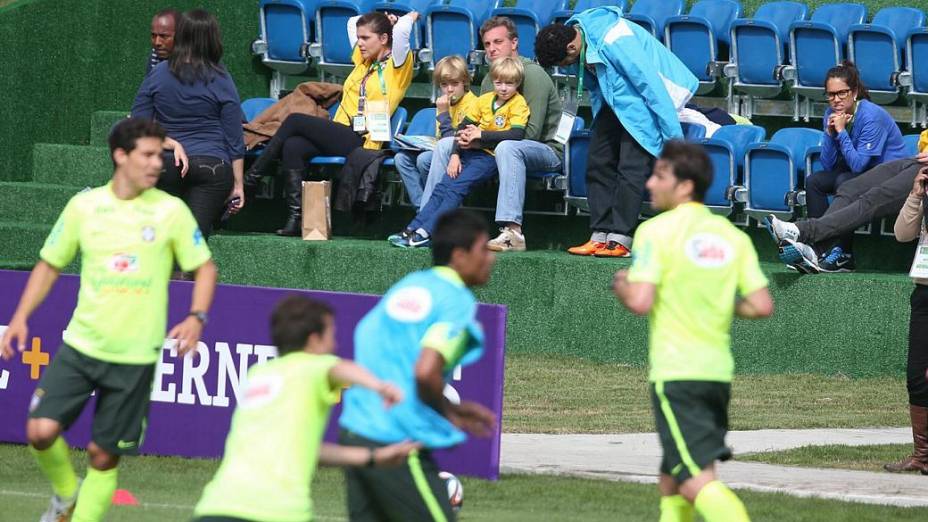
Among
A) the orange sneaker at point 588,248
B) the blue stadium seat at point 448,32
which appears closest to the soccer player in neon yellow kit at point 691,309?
the orange sneaker at point 588,248

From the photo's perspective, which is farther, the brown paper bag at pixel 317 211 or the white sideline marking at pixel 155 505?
the brown paper bag at pixel 317 211

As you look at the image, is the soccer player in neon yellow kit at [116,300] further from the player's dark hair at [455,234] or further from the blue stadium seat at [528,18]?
the blue stadium seat at [528,18]

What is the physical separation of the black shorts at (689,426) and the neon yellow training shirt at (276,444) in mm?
1528

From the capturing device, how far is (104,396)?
745 cm

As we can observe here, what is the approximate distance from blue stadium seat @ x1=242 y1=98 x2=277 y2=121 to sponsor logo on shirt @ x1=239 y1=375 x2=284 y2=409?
1015 centimetres

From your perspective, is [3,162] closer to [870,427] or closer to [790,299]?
[790,299]

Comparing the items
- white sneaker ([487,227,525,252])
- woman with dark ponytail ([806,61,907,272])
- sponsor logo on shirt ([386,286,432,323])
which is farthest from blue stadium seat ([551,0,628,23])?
sponsor logo on shirt ([386,286,432,323])

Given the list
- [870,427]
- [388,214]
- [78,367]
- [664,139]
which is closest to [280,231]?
[388,214]

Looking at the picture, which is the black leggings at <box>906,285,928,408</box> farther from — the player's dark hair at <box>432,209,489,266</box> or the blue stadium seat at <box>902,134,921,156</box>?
the player's dark hair at <box>432,209,489,266</box>

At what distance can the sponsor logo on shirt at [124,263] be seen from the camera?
7.28 meters

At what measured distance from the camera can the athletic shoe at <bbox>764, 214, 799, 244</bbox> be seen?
39.0 feet

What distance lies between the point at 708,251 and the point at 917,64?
25.9ft

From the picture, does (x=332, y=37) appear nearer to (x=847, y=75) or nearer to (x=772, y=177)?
(x=772, y=177)

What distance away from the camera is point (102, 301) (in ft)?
23.9
